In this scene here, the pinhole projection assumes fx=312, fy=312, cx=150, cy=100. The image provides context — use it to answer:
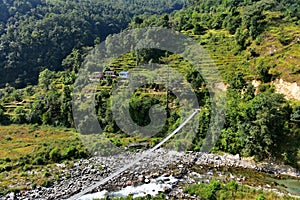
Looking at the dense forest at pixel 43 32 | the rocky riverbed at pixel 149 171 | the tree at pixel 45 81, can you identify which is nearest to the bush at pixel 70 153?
the rocky riverbed at pixel 149 171

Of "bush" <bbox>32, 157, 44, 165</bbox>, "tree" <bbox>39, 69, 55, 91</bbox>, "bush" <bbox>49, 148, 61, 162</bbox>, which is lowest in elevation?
"bush" <bbox>32, 157, 44, 165</bbox>

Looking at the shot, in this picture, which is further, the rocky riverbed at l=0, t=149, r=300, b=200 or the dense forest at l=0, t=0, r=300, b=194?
the dense forest at l=0, t=0, r=300, b=194

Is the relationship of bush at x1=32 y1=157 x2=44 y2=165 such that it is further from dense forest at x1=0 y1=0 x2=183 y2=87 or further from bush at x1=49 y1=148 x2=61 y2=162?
dense forest at x1=0 y1=0 x2=183 y2=87

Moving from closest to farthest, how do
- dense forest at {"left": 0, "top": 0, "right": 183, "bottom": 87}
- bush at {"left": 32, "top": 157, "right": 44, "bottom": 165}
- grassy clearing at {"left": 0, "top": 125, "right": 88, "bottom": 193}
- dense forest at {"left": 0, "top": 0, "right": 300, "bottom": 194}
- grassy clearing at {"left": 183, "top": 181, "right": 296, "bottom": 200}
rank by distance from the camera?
grassy clearing at {"left": 183, "top": 181, "right": 296, "bottom": 200}
grassy clearing at {"left": 0, "top": 125, "right": 88, "bottom": 193}
dense forest at {"left": 0, "top": 0, "right": 300, "bottom": 194}
bush at {"left": 32, "top": 157, "right": 44, "bottom": 165}
dense forest at {"left": 0, "top": 0, "right": 183, "bottom": 87}

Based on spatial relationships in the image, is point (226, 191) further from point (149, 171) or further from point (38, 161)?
point (38, 161)

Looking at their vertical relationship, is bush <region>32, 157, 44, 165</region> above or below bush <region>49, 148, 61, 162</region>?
below

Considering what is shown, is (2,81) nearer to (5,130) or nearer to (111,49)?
(111,49)

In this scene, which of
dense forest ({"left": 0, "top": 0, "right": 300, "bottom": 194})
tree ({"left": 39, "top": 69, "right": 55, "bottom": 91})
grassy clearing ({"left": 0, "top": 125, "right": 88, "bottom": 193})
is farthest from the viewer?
tree ({"left": 39, "top": 69, "right": 55, "bottom": 91})

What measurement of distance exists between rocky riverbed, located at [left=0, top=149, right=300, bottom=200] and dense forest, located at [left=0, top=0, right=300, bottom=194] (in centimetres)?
92

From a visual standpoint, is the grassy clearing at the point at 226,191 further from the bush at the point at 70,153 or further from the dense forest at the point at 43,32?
the dense forest at the point at 43,32

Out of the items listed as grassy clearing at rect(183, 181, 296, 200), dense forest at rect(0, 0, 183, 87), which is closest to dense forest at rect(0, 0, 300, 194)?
dense forest at rect(0, 0, 183, 87)

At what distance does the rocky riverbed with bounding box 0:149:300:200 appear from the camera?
16797 millimetres

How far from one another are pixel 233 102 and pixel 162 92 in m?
8.55

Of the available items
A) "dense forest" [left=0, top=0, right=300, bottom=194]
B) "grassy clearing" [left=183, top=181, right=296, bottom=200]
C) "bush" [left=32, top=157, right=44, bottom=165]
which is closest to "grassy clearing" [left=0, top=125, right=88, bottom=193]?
"bush" [left=32, top=157, right=44, bottom=165]
